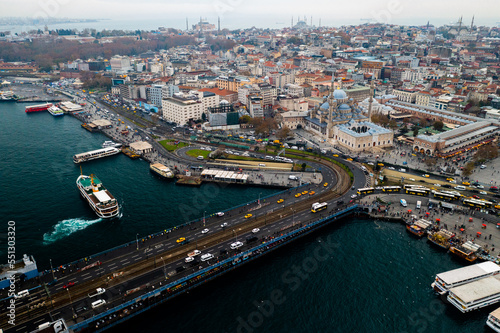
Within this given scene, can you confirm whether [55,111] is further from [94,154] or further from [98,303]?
[98,303]

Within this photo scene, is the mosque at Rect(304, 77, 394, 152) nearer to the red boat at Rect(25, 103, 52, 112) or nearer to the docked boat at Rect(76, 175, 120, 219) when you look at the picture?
the docked boat at Rect(76, 175, 120, 219)

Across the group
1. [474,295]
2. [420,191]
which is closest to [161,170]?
[420,191]

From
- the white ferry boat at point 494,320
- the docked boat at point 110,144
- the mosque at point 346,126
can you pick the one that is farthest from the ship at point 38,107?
the white ferry boat at point 494,320

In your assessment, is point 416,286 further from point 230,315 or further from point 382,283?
point 230,315

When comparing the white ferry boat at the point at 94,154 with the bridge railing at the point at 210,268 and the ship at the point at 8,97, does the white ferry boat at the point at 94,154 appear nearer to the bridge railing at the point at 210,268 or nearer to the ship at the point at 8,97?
the bridge railing at the point at 210,268

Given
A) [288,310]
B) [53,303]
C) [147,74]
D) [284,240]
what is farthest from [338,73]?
[53,303]
